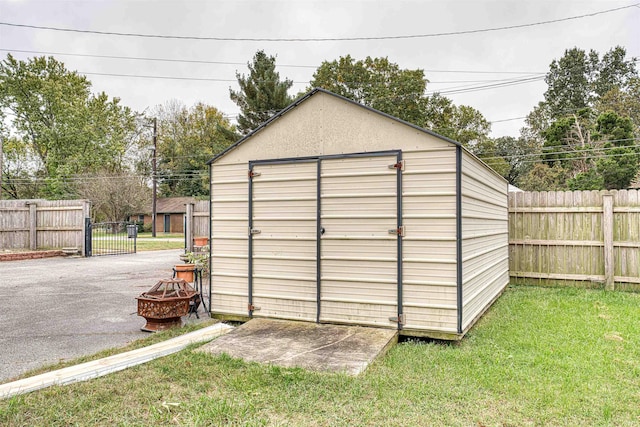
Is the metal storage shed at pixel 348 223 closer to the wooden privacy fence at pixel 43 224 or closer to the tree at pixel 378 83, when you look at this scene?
the wooden privacy fence at pixel 43 224

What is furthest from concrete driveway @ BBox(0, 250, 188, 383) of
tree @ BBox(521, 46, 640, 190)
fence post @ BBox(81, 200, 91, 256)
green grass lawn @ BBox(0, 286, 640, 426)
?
tree @ BBox(521, 46, 640, 190)

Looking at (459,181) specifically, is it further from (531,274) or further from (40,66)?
(40,66)

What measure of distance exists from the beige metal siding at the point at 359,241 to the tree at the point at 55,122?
27.7 meters

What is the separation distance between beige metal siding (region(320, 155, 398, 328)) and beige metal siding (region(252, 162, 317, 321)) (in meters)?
0.16

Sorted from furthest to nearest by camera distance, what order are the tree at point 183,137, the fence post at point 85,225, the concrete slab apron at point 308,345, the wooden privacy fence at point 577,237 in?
the tree at point 183,137 < the fence post at point 85,225 < the wooden privacy fence at point 577,237 < the concrete slab apron at point 308,345

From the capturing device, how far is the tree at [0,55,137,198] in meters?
26.7

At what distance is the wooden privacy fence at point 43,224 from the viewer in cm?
1363

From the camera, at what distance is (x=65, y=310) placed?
5965 mm

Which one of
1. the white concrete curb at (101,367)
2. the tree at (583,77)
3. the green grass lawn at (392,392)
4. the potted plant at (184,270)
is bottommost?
the white concrete curb at (101,367)

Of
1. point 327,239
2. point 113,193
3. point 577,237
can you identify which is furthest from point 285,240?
point 113,193

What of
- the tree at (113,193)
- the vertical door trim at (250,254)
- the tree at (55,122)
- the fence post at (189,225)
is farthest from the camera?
the tree at (113,193)

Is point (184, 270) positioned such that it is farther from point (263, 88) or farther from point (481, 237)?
point (263, 88)

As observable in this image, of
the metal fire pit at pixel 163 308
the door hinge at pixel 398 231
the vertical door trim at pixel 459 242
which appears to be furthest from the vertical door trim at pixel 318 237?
the metal fire pit at pixel 163 308

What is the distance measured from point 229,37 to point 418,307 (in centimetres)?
1221
